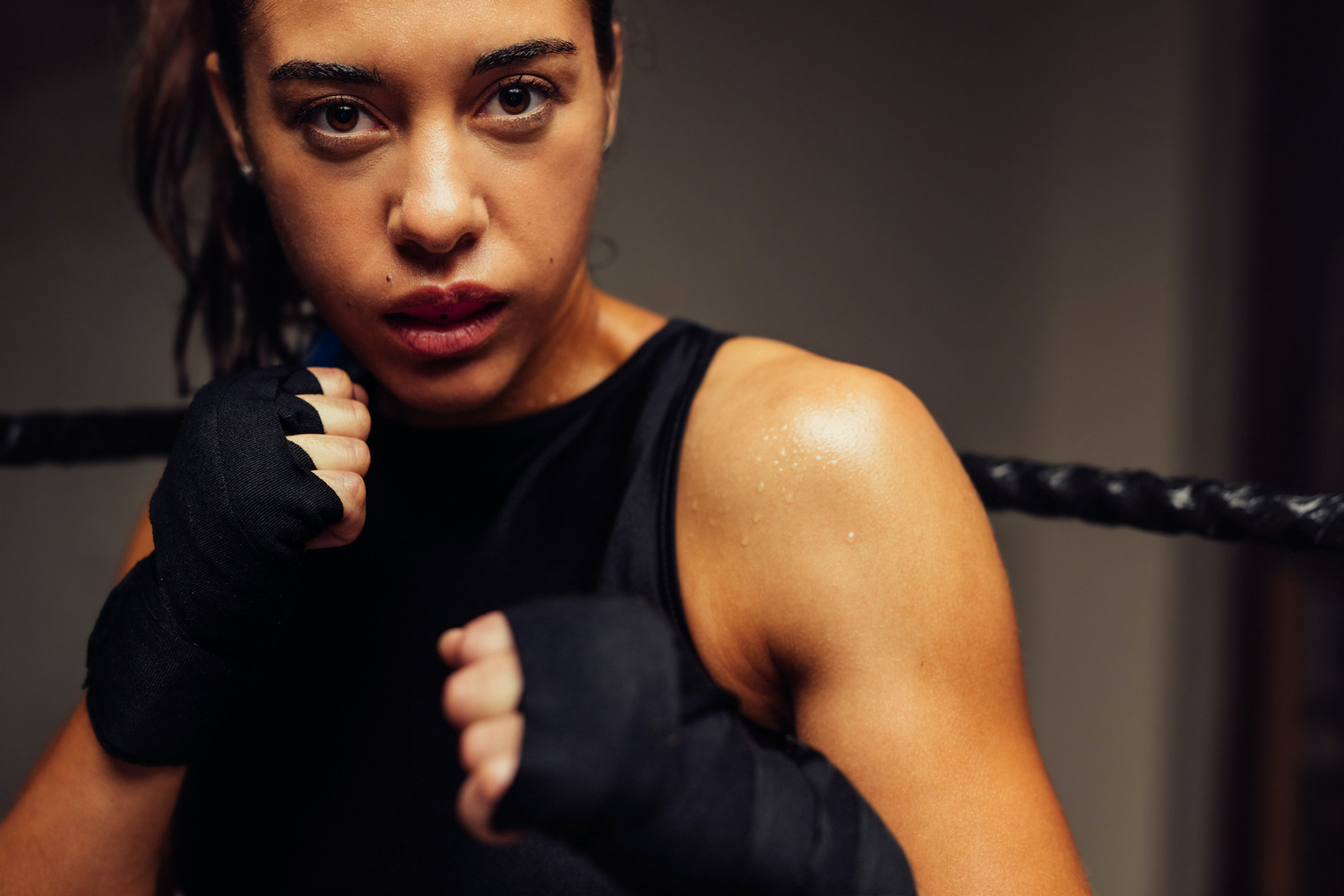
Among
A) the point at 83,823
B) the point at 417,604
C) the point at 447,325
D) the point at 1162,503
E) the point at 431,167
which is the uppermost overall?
the point at 431,167

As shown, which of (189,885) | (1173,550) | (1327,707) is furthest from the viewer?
(1173,550)

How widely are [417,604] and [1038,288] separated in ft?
5.19

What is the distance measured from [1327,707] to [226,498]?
1923mm

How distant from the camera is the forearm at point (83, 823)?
0.69 m

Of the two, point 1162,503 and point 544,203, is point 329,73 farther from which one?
point 1162,503

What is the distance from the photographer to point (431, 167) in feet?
1.97

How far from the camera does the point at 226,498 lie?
589 millimetres

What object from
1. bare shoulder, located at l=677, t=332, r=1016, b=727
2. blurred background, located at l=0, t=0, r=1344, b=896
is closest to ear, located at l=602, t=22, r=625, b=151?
bare shoulder, located at l=677, t=332, r=1016, b=727

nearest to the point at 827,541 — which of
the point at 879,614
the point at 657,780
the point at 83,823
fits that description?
the point at 879,614

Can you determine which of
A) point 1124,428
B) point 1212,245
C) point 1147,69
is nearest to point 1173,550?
point 1124,428

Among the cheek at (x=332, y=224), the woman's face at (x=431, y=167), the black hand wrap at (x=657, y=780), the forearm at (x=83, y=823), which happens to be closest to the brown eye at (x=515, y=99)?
the woman's face at (x=431, y=167)

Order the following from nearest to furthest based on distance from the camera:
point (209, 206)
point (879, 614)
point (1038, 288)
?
point (879, 614) < point (209, 206) < point (1038, 288)

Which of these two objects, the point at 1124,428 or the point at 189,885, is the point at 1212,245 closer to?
the point at 1124,428

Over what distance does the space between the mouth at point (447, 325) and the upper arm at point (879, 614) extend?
0.60 feet
